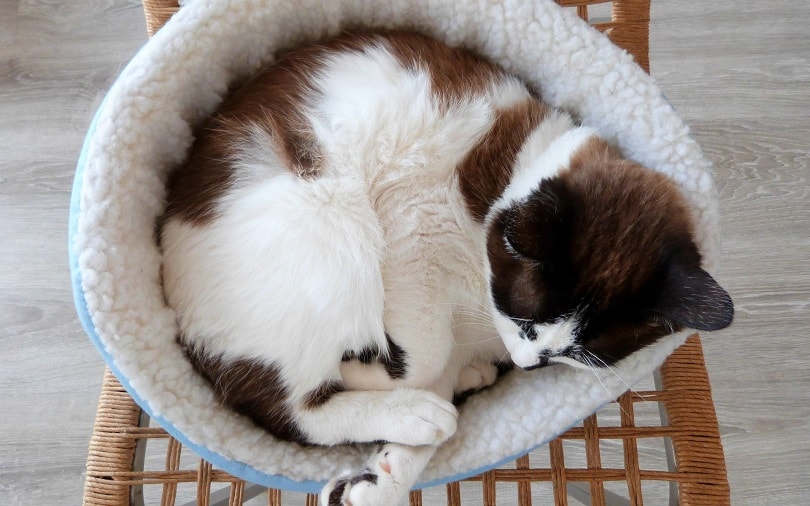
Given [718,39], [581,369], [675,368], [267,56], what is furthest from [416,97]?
[718,39]

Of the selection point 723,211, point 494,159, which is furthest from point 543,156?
point 723,211

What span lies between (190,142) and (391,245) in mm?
404

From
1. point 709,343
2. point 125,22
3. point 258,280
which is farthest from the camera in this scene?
point 125,22

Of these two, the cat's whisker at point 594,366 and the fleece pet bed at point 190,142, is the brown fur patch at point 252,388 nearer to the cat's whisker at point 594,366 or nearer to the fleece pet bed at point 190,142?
the fleece pet bed at point 190,142

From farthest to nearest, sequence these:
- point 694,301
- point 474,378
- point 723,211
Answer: point 723,211, point 474,378, point 694,301

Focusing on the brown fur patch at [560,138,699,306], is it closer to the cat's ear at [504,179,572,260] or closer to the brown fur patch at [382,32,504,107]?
the cat's ear at [504,179,572,260]

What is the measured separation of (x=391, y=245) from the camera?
101cm

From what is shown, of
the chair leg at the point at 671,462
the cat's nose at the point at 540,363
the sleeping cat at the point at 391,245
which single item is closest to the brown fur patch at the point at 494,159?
the sleeping cat at the point at 391,245

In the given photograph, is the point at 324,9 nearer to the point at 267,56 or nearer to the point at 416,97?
the point at 267,56

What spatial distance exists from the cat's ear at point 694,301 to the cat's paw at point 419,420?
1.19ft

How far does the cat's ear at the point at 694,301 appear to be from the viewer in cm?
80

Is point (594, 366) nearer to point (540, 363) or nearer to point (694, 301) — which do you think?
point (540, 363)

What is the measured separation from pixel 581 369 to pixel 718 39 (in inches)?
56.0

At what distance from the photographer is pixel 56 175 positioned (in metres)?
1.74
